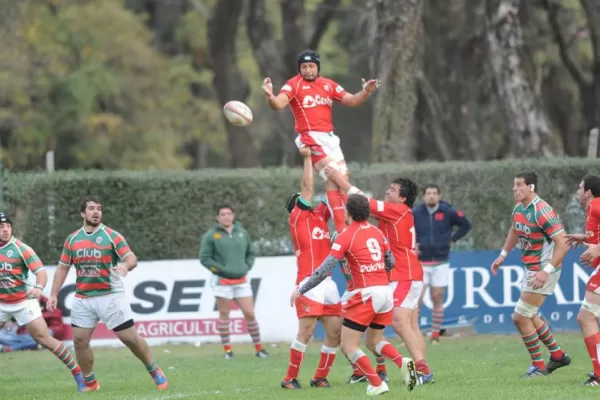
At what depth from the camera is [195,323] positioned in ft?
67.6

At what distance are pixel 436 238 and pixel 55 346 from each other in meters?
7.61

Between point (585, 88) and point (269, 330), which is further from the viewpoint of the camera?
point (585, 88)

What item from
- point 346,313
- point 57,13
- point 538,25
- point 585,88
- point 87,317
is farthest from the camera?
point 57,13

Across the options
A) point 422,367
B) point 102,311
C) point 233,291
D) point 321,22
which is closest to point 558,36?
point 321,22

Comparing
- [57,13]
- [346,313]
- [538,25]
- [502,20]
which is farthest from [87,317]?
[57,13]

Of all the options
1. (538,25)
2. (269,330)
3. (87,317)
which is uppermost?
(538,25)

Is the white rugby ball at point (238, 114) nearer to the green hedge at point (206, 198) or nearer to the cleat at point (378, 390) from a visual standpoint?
the cleat at point (378, 390)

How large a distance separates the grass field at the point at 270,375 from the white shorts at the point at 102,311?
797mm

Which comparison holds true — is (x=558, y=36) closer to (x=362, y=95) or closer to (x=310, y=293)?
(x=362, y=95)

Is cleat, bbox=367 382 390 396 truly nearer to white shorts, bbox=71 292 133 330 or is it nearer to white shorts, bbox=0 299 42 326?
white shorts, bbox=71 292 133 330

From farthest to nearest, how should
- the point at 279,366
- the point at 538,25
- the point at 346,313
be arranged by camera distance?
the point at 538,25 < the point at 279,366 < the point at 346,313

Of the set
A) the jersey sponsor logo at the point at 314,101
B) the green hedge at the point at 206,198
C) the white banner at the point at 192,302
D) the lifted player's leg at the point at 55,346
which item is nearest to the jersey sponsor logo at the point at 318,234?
the jersey sponsor logo at the point at 314,101

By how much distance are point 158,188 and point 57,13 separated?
2527 cm

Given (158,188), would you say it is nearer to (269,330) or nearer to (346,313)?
(269,330)
